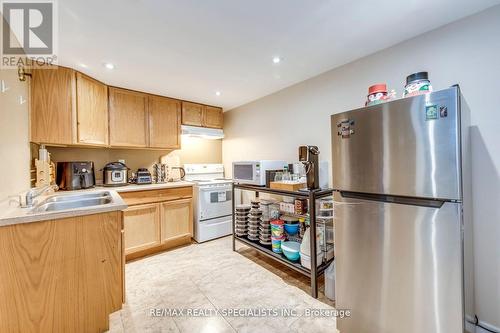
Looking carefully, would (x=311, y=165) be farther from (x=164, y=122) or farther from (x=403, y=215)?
(x=164, y=122)

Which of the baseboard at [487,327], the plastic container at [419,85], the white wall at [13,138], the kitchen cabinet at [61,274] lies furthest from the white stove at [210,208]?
the baseboard at [487,327]

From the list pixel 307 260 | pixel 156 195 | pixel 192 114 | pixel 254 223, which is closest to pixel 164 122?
pixel 192 114

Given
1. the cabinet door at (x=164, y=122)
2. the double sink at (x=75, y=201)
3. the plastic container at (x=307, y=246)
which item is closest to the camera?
the double sink at (x=75, y=201)

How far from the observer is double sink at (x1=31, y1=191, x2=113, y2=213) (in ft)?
5.76

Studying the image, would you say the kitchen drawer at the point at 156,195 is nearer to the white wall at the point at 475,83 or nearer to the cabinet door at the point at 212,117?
the cabinet door at the point at 212,117

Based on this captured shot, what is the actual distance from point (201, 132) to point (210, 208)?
4.15ft

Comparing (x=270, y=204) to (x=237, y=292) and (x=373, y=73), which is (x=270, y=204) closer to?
(x=237, y=292)

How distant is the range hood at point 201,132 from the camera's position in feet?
10.9

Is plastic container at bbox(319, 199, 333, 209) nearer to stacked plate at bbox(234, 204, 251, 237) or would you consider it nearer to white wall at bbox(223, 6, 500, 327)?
white wall at bbox(223, 6, 500, 327)

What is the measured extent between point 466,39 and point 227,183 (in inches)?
114

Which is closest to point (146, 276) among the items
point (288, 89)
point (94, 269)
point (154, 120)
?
point (94, 269)

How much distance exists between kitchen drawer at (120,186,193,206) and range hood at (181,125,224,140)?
88cm

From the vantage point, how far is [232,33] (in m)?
1.63

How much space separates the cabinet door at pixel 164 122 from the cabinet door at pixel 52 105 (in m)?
0.92
